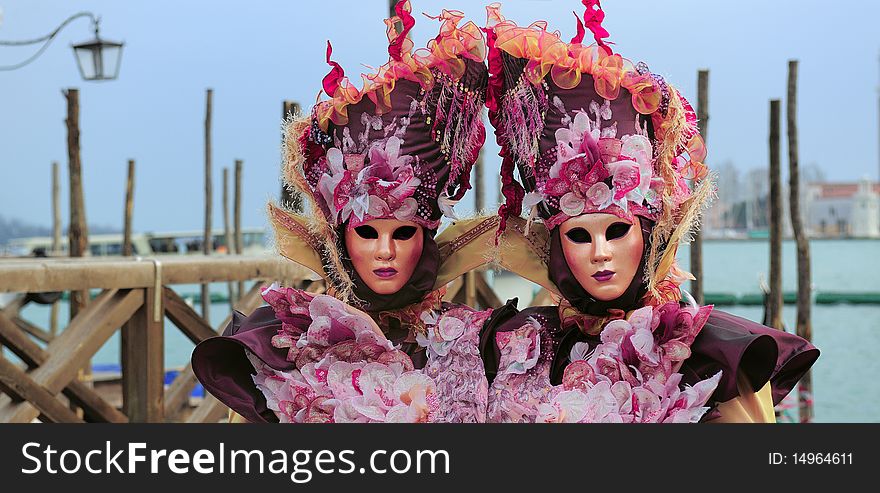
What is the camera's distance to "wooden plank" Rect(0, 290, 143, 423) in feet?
Answer: 10.9

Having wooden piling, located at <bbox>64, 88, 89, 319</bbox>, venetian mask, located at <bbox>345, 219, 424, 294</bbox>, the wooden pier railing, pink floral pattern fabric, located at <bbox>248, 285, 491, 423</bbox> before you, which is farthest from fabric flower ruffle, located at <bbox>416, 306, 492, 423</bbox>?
wooden piling, located at <bbox>64, 88, 89, 319</bbox>

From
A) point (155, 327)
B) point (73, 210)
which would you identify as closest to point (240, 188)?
point (73, 210)

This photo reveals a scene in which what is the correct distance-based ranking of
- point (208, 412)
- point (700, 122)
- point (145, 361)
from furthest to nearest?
point (700, 122) → point (208, 412) → point (145, 361)

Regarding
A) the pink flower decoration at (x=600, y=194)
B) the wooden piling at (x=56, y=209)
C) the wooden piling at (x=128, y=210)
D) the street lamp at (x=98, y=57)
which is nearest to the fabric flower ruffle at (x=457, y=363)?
the pink flower decoration at (x=600, y=194)

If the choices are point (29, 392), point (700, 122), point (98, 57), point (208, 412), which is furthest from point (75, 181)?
point (700, 122)

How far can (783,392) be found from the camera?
2.10m

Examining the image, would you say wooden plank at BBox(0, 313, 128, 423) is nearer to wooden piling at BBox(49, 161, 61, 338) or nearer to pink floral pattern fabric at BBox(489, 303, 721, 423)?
pink floral pattern fabric at BBox(489, 303, 721, 423)

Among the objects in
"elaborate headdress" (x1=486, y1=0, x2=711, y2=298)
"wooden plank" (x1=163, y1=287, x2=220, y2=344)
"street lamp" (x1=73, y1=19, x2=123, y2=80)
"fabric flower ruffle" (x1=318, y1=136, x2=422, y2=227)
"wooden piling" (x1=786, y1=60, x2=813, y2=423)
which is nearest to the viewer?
Answer: "elaborate headdress" (x1=486, y1=0, x2=711, y2=298)

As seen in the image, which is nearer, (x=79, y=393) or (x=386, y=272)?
(x=386, y=272)

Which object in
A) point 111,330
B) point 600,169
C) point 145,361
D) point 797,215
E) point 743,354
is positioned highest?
point 600,169

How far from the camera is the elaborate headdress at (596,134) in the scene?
80.0 inches

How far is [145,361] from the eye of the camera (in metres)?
3.63

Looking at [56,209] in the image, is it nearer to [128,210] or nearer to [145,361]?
[128,210]

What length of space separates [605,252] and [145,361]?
214 cm
